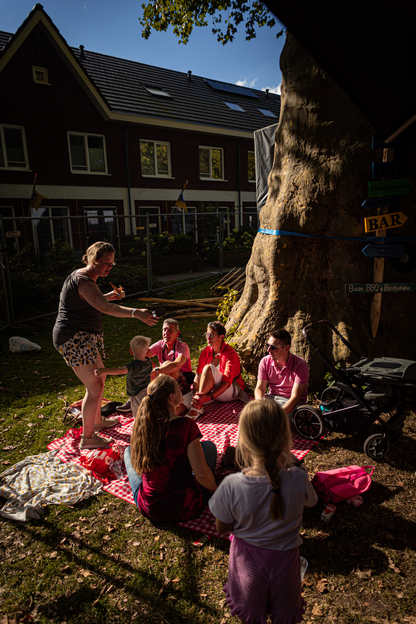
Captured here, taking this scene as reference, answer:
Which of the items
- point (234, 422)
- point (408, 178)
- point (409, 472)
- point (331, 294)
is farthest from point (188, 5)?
point (409, 472)

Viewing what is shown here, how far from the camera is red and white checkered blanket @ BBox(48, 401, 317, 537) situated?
391cm

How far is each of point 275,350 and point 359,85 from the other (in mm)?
2624

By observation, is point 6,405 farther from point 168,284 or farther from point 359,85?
point 168,284

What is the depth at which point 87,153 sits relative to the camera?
758 inches

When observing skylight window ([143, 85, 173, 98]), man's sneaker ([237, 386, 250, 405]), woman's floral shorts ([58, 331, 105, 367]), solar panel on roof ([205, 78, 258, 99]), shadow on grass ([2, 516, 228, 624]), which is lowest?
shadow on grass ([2, 516, 228, 624])

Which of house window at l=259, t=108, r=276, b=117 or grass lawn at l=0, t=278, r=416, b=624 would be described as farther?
house window at l=259, t=108, r=276, b=117

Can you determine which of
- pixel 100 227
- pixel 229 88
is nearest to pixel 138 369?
pixel 100 227

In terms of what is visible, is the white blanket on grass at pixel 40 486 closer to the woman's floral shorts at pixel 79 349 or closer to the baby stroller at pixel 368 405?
the woman's floral shorts at pixel 79 349

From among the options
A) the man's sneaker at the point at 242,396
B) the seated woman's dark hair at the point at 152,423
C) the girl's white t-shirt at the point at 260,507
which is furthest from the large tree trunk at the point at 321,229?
the girl's white t-shirt at the point at 260,507

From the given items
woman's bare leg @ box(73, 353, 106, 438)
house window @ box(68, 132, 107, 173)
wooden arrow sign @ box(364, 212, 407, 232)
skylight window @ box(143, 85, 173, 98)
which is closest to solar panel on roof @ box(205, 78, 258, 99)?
skylight window @ box(143, 85, 173, 98)

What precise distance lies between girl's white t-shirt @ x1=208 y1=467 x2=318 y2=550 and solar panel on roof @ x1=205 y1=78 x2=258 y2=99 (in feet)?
97.2

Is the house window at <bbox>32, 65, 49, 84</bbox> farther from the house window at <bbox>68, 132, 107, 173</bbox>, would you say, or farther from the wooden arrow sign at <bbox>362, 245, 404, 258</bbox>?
the wooden arrow sign at <bbox>362, 245, 404, 258</bbox>

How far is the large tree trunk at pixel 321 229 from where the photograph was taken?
5.29 meters

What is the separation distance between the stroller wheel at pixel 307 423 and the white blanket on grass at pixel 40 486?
226cm
